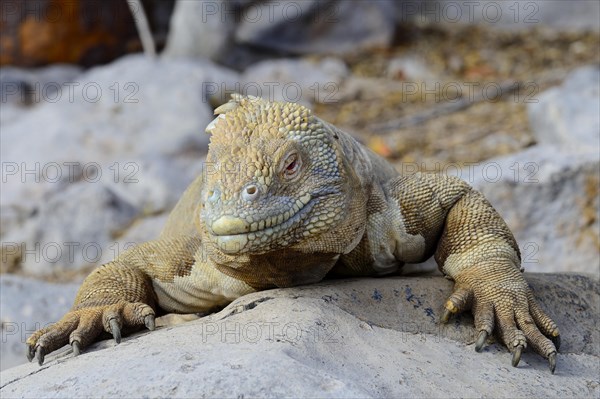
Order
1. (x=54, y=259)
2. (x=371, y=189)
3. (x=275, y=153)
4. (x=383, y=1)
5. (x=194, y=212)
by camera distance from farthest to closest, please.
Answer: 1. (x=383, y=1)
2. (x=54, y=259)
3. (x=194, y=212)
4. (x=371, y=189)
5. (x=275, y=153)

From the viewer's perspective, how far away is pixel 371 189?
225 inches

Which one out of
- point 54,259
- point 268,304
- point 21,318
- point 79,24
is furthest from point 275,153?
point 79,24

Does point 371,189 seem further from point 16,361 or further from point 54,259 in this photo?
point 54,259

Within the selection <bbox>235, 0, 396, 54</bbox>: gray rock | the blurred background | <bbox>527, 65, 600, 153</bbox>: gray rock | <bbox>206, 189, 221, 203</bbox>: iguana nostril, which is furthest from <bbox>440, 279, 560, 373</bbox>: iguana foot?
<bbox>235, 0, 396, 54</bbox>: gray rock

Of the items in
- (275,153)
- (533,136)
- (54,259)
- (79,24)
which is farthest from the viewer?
(79,24)

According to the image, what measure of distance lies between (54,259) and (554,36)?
9.68 m

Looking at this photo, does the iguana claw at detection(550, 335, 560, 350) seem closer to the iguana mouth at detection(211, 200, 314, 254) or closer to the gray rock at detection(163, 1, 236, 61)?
the iguana mouth at detection(211, 200, 314, 254)

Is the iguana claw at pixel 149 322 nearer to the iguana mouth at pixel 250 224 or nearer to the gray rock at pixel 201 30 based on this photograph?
the iguana mouth at pixel 250 224

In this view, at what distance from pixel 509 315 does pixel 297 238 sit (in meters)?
1.43

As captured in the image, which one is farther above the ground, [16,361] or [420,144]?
[420,144]

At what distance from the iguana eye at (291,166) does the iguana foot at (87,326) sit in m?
1.35

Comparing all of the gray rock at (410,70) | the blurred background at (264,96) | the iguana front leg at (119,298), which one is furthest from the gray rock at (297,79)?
the iguana front leg at (119,298)

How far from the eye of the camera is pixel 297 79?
47.0 feet

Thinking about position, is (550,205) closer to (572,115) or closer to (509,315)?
(572,115)
